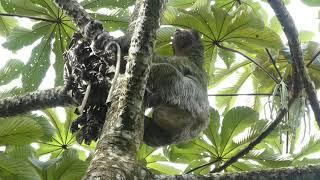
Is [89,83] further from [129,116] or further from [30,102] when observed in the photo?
[30,102]

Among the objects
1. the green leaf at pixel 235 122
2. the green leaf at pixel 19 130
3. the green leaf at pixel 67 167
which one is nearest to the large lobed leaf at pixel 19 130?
the green leaf at pixel 19 130

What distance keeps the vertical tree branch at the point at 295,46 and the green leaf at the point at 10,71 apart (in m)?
3.04

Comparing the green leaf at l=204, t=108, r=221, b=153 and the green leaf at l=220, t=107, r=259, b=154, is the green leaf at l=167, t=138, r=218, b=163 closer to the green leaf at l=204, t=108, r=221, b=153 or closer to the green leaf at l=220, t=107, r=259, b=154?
the green leaf at l=204, t=108, r=221, b=153

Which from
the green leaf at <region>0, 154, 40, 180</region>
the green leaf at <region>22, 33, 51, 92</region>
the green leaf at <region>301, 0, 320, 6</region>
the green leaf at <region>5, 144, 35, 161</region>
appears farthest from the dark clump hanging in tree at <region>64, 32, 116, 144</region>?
the green leaf at <region>301, 0, 320, 6</region>

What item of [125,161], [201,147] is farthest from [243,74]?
[125,161]

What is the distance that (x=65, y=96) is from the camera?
3.79 m

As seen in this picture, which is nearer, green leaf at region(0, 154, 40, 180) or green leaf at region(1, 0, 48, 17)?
green leaf at region(0, 154, 40, 180)

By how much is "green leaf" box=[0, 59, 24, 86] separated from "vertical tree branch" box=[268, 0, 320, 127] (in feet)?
9.96

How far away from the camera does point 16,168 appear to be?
13.9 feet

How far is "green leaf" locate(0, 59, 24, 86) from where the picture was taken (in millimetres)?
5133

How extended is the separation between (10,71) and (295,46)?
10.6 feet

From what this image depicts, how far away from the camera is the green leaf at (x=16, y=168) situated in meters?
4.21

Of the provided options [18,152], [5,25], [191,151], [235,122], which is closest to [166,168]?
[191,151]

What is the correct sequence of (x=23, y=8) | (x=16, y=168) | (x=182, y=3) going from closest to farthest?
(x=16, y=168)
(x=23, y=8)
(x=182, y=3)
